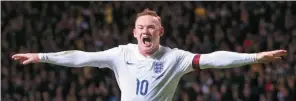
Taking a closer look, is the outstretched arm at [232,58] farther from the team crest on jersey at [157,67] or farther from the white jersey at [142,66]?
the team crest on jersey at [157,67]

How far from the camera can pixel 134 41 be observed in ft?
53.8

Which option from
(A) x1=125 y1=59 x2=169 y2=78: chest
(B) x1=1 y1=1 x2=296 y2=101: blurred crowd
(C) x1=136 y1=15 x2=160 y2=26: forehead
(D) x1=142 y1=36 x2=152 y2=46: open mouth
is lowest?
(B) x1=1 y1=1 x2=296 y2=101: blurred crowd

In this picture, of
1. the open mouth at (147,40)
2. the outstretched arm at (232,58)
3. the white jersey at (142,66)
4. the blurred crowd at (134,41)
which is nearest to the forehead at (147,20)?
the open mouth at (147,40)

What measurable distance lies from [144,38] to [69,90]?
6.76 meters

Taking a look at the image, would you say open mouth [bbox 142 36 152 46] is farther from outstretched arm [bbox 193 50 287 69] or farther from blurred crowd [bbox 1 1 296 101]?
Answer: blurred crowd [bbox 1 1 296 101]

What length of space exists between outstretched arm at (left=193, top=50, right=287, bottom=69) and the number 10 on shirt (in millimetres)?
509

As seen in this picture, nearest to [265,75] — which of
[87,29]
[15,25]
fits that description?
[87,29]

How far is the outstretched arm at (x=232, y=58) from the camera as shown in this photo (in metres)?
7.91

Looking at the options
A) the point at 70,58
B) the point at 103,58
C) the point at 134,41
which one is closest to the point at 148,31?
the point at 103,58

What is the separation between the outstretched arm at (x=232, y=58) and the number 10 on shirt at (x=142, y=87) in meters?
0.51

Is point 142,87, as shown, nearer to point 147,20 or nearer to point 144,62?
point 144,62

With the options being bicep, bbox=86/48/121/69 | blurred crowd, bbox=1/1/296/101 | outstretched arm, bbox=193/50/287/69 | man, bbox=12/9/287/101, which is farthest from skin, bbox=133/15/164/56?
blurred crowd, bbox=1/1/296/101

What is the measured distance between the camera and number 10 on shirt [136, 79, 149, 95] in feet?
27.5

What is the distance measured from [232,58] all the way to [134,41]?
329 inches
